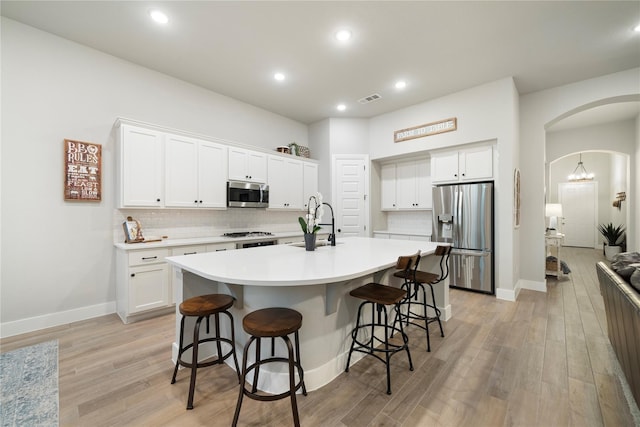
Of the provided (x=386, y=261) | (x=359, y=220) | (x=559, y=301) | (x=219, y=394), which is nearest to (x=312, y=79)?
(x=359, y=220)

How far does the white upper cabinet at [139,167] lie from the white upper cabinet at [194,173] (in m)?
0.11

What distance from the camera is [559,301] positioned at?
3635 mm

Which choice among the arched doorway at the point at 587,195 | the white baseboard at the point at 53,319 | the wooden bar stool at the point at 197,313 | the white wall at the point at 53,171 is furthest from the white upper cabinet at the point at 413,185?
the arched doorway at the point at 587,195

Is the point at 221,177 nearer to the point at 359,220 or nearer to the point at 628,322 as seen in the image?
the point at 359,220

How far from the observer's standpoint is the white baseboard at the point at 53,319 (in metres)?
2.62

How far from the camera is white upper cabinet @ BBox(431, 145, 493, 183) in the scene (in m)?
4.03

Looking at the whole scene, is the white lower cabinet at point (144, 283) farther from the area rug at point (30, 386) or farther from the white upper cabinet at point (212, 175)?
the white upper cabinet at point (212, 175)

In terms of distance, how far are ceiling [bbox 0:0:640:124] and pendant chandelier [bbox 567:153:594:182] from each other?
6445mm

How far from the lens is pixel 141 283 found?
9.71 feet

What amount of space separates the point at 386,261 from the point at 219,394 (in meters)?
1.45

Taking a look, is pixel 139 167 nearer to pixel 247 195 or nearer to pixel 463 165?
pixel 247 195

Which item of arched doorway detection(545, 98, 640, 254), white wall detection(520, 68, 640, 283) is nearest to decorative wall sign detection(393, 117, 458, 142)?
white wall detection(520, 68, 640, 283)

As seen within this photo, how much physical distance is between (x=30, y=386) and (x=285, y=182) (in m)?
3.77

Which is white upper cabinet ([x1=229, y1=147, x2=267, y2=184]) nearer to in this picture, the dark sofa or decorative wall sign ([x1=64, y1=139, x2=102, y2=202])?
decorative wall sign ([x1=64, y1=139, x2=102, y2=202])
